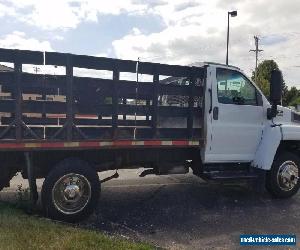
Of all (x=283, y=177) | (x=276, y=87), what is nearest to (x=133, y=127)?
(x=276, y=87)

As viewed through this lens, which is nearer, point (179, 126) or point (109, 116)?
point (109, 116)

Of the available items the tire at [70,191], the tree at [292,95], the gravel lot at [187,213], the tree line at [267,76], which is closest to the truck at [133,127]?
the tire at [70,191]

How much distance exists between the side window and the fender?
60 cm

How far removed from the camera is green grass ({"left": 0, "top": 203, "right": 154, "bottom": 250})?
486 centimetres

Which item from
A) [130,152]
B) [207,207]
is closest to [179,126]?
[130,152]

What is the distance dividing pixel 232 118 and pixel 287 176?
1.63 m

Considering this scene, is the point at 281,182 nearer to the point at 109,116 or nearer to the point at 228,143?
the point at 228,143

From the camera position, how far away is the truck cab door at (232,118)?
7348 mm

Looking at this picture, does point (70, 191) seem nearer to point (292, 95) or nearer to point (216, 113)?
point (216, 113)

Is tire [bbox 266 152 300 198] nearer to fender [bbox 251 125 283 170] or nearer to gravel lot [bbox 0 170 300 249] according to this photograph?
gravel lot [bbox 0 170 300 249]

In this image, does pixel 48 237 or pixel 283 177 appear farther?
pixel 283 177

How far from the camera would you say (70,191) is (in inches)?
246

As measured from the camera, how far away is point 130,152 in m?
7.04

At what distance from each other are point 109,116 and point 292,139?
362cm
